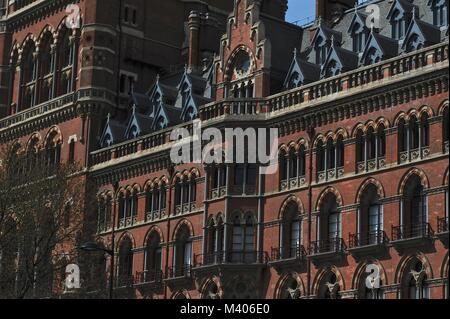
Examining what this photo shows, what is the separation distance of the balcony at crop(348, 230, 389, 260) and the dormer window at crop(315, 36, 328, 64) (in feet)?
43.1

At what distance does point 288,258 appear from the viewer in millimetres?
74438

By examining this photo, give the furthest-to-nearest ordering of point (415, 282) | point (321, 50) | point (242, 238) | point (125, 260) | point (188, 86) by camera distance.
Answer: point (188, 86)
point (125, 260)
point (321, 50)
point (242, 238)
point (415, 282)

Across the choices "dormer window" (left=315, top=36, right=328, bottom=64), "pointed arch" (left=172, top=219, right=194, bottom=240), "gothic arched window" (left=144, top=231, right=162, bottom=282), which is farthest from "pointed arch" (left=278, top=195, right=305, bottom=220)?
"gothic arched window" (left=144, top=231, right=162, bottom=282)

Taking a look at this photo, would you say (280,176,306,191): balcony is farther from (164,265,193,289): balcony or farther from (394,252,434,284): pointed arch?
(394,252,434,284): pointed arch

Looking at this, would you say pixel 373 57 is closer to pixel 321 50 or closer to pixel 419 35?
pixel 419 35

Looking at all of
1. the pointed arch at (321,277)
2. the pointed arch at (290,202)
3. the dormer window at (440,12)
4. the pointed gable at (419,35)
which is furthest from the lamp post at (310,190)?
the dormer window at (440,12)

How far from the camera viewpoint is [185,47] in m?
99.3

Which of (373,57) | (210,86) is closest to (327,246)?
(373,57)

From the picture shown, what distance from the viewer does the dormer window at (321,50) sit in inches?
3123

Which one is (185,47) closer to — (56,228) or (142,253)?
(142,253)

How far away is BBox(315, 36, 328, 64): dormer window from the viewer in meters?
79.3

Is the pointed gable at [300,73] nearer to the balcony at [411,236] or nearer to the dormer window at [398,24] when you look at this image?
the dormer window at [398,24]

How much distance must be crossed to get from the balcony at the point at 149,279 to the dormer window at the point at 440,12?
23.7 metres

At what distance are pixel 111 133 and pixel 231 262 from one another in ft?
61.3
